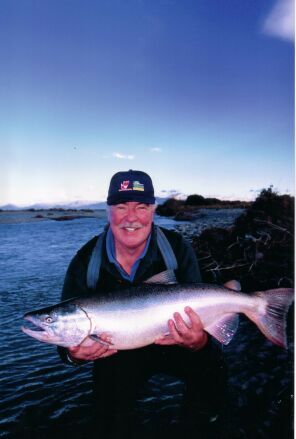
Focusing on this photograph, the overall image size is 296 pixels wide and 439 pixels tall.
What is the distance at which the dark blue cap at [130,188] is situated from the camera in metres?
3.90

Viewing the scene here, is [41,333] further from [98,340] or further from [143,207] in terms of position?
[143,207]

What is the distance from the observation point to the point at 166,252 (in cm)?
391

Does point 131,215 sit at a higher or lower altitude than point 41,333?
higher

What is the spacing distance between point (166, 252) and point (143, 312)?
859 millimetres

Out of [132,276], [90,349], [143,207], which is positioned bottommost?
[90,349]

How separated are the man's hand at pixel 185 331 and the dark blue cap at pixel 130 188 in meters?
1.37

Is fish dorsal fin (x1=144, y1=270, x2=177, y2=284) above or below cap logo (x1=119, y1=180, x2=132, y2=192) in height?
below

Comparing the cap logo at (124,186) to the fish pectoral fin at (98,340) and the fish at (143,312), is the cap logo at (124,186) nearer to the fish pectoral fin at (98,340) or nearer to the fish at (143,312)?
the fish at (143,312)

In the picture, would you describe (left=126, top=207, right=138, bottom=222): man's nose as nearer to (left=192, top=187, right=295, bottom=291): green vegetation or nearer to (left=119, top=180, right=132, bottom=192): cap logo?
(left=119, top=180, right=132, bottom=192): cap logo

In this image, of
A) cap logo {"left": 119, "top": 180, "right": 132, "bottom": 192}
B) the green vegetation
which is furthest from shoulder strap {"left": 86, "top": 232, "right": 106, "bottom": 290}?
the green vegetation

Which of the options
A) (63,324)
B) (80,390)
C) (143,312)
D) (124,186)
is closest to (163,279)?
(143,312)

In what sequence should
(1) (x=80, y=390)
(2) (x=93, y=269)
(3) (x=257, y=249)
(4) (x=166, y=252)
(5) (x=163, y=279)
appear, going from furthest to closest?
1. (3) (x=257, y=249)
2. (1) (x=80, y=390)
3. (4) (x=166, y=252)
4. (2) (x=93, y=269)
5. (5) (x=163, y=279)

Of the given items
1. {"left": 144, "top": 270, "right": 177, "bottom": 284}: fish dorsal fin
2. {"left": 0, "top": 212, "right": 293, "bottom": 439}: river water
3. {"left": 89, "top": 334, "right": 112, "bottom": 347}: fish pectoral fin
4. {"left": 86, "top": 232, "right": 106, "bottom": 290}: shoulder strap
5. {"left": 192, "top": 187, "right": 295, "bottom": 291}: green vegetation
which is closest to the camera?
{"left": 89, "top": 334, "right": 112, "bottom": 347}: fish pectoral fin

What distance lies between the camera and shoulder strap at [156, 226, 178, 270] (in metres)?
3.85
